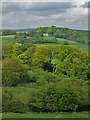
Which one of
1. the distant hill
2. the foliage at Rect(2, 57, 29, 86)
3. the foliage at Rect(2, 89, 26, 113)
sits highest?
the distant hill

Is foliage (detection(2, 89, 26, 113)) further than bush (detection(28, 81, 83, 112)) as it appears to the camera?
No

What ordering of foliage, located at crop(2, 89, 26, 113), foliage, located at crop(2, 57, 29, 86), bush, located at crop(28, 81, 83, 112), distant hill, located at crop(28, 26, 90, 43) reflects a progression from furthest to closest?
distant hill, located at crop(28, 26, 90, 43), foliage, located at crop(2, 57, 29, 86), bush, located at crop(28, 81, 83, 112), foliage, located at crop(2, 89, 26, 113)

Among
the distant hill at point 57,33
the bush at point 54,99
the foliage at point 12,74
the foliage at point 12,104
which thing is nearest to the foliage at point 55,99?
the bush at point 54,99

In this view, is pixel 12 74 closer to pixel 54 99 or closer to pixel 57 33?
pixel 54 99

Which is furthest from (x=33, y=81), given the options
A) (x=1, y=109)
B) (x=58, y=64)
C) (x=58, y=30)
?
(x=58, y=30)

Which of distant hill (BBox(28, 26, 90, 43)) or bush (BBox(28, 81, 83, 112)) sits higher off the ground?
distant hill (BBox(28, 26, 90, 43))

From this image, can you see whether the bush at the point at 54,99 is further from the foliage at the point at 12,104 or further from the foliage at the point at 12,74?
the foliage at the point at 12,74

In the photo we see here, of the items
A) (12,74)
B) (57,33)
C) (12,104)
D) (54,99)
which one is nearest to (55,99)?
(54,99)

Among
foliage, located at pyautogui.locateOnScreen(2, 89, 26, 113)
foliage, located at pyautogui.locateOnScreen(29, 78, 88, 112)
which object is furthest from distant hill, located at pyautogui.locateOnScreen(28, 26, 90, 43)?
foliage, located at pyautogui.locateOnScreen(2, 89, 26, 113)

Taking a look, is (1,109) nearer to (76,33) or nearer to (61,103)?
(61,103)

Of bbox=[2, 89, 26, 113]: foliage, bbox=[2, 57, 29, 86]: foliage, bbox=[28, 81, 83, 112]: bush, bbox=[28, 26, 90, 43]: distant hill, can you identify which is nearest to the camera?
bbox=[2, 89, 26, 113]: foliage

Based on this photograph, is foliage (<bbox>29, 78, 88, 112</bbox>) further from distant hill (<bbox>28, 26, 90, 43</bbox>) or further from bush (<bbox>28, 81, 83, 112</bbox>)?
distant hill (<bbox>28, 26, 90, 43</bbox>)
